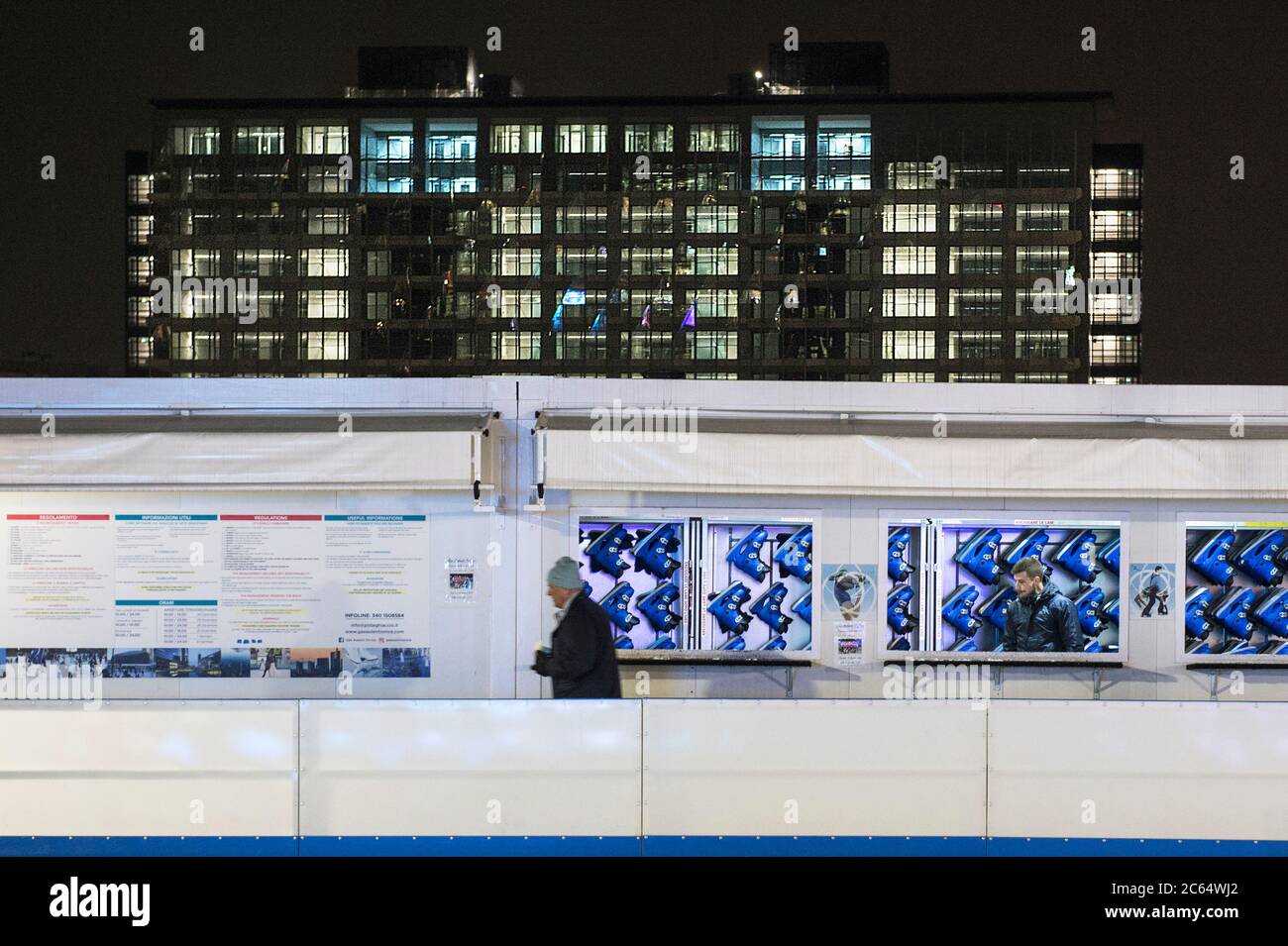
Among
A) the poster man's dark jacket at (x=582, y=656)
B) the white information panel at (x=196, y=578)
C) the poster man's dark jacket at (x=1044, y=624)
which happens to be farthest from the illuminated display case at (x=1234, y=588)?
the white information panel at (x=196, y=578)

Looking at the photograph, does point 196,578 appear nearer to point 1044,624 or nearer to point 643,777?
point 643,777

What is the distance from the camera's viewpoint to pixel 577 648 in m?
7.50

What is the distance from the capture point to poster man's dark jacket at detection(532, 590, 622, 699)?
7.50 meters

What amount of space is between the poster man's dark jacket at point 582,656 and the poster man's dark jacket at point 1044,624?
342cm

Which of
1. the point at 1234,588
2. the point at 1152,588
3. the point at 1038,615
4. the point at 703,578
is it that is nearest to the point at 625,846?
the point at 703,578

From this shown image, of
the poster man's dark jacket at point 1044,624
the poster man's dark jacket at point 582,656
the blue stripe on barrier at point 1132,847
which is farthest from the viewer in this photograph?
the poster man's dark jacket at point 1044,624

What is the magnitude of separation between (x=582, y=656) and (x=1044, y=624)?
3780 millimetres

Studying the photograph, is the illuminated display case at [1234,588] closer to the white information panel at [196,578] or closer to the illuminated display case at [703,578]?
the illuminated display case at [703,578]

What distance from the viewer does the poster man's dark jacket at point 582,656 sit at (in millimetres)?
7496

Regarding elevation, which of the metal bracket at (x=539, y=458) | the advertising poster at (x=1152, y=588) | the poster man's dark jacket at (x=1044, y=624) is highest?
the metal bracket at (x=539, y=458)

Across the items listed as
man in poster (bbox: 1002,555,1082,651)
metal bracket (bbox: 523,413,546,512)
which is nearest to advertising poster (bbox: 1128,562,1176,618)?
man in poster (bbox: 1002,555,1082,651)
